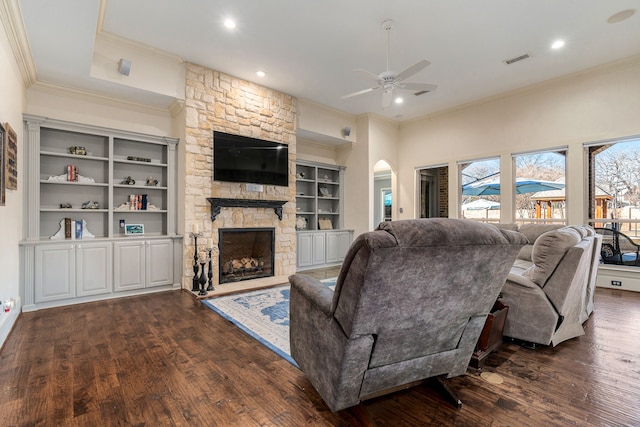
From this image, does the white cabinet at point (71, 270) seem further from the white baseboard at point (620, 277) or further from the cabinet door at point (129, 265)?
the white baseboard at point (620, 277)

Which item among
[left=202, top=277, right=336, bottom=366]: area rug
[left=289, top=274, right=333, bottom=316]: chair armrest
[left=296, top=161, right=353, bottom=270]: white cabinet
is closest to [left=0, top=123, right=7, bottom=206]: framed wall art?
[left=202, top=277, right=336, bottom=366]: area rug

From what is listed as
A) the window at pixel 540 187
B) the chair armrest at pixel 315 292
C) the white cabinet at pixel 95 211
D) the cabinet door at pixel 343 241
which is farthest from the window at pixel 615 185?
the white cabinet at pixel 95 211

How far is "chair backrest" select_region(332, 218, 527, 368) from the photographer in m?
1.29

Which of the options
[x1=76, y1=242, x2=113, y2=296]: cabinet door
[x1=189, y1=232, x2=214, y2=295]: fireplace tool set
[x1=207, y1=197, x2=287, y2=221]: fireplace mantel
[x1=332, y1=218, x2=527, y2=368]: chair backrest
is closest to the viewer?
[x1=332, y1=218, x2=527, y2=368]: chair backrest

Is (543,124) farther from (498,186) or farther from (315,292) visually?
(315,292)

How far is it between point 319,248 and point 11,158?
195 inches

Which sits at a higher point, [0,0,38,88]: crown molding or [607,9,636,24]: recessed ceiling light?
[607,9,636,24]: recessed ceiling light

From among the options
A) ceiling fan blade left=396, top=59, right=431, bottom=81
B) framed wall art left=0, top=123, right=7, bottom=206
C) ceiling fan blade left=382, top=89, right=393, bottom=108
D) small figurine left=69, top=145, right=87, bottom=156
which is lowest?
framed wall art left=0, top=123, right=7, bottom=206

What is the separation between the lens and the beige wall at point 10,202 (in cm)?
274

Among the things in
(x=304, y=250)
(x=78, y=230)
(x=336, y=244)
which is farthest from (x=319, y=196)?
(x=78, y=230)

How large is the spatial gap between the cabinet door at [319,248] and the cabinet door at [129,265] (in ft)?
10.8

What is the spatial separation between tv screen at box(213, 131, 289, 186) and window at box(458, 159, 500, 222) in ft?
12.7

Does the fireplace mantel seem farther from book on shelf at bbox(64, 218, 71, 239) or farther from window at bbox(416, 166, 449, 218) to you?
window at bbox(416, 166, 449, 218)

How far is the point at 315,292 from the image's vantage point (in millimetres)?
1787
